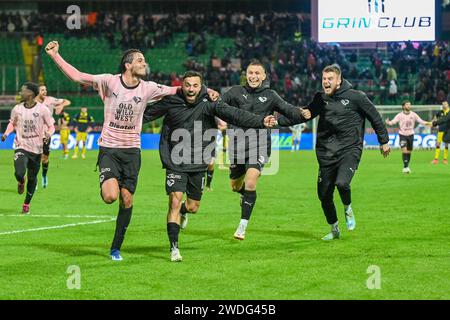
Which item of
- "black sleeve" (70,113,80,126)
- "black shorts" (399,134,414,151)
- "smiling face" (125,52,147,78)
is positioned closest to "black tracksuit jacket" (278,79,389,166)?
"smiling face" (125,52,147,78)

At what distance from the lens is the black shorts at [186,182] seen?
12562 millimetres

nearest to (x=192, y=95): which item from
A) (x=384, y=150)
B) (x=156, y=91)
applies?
(x=156, y=91)

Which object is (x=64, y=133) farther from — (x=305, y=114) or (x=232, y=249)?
(x=232, y=249)

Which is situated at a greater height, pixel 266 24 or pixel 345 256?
pixel 266 24

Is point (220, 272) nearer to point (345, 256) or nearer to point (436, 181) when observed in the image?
point (345, 256)

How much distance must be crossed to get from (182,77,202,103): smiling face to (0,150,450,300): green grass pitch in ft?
6.99

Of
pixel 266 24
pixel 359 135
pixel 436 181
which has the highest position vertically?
pixel 266 24

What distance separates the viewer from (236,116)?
12.4m

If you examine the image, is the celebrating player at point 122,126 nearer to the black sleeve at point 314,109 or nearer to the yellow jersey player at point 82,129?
the black sleeve at point 314,109

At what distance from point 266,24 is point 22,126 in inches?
1708

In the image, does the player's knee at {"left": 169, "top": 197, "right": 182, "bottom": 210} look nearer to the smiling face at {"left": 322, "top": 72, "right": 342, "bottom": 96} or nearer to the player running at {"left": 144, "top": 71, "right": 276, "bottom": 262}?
the player running at {"left": 144, "top": 71, "right": 276, "bottom": 262}

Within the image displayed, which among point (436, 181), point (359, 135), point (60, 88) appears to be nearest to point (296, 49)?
point (60, 88)

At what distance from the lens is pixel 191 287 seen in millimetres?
10031
